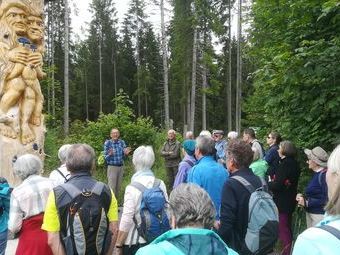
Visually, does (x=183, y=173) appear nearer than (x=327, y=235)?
No

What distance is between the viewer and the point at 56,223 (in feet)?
11.6

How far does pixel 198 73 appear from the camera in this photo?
3158 centimetres

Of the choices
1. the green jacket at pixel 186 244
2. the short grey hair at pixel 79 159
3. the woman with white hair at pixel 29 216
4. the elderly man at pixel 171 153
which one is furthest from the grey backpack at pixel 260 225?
the elderly man at pixel 171 153

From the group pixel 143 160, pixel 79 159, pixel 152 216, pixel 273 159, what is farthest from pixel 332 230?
pixel 273 159

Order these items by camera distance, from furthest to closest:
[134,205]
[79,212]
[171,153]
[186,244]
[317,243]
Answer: [171,153] < [134,205] < [79,212] < [186,244] < [317,243]

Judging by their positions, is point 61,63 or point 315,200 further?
Result: point 61,63

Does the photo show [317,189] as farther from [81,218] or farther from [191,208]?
[191,208]

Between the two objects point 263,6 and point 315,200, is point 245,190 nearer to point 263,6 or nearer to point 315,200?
point 315,200

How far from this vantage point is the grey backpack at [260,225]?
3.62 meters

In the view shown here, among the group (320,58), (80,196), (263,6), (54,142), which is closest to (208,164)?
(80,196)

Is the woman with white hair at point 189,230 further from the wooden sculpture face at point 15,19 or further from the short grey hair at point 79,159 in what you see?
the wooden sculpture face at point 15,19

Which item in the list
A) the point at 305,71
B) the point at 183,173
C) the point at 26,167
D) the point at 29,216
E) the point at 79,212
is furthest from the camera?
the point at 305,71

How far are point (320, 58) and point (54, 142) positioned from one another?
11122 millimetres

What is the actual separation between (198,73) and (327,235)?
30077mm
